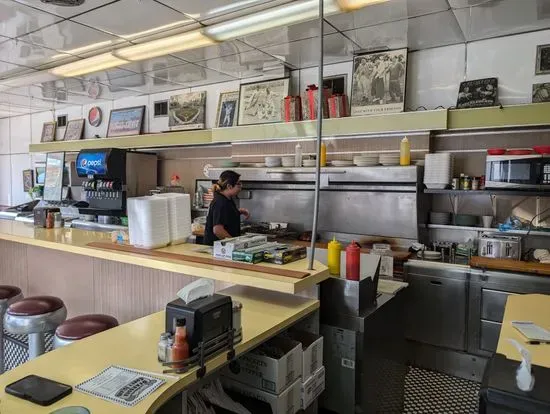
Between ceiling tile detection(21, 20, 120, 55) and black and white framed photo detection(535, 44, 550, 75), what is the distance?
4.06 meters

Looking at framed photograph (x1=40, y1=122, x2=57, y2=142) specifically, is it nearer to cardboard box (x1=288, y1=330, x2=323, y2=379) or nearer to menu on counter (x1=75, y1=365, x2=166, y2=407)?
cardboard box (x1=288, y1=330, x2=323, y2=379)

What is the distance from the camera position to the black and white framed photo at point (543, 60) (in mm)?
3725

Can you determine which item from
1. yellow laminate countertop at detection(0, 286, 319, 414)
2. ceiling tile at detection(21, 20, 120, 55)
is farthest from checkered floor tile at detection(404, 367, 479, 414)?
ceiling tile at detection(21, 20, 120, 55)

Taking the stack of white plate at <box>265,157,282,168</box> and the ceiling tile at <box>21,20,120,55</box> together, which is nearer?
the ceiling tile at <box>21,20,120,55</box>

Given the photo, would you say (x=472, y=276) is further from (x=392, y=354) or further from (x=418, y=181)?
(x=392, y=354)

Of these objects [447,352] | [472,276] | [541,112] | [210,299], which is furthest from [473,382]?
[210,299]

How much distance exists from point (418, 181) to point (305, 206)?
1453mm

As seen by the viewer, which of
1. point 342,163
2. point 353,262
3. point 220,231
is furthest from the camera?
point 342,163

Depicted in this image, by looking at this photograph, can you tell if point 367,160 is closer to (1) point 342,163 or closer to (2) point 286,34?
(1) point 342,163

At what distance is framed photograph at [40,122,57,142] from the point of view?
26.2ft

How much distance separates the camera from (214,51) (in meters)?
4.36

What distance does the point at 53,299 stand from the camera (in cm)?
284

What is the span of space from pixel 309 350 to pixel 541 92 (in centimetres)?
329

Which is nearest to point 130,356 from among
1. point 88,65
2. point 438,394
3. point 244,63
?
point 438,394
